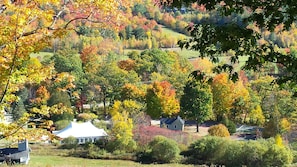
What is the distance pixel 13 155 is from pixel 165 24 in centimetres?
7101

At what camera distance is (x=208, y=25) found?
4891 millimetres

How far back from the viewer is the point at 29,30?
838 centimetres

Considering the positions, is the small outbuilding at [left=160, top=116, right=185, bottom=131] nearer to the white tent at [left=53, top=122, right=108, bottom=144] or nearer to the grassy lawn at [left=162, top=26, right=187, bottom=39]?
the white tent at [left=53, top=122, right=108, bottom=144]

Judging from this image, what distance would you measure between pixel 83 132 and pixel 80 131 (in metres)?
0.24

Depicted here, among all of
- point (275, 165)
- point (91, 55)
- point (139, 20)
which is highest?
point (139, 20)

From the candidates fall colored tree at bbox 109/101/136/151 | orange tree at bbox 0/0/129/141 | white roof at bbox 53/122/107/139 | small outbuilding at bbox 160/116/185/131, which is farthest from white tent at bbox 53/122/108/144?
orange tree at bbox 0/0/129/141

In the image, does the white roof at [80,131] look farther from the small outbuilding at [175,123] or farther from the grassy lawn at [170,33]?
the grassy lawn at [170,33]

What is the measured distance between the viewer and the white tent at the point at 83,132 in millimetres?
31484

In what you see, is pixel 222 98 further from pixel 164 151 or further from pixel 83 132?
pixel 164 151

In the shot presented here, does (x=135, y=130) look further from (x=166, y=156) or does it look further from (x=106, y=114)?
(x=106, y=114)

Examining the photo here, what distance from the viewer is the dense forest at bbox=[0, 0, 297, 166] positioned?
25.6 feet

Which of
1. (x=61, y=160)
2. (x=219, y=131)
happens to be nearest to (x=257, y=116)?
(x=219, y=131)

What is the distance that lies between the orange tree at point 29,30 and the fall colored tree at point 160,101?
28.9 metres

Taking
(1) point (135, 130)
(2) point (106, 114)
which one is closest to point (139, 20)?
(2) point (106, 114)
